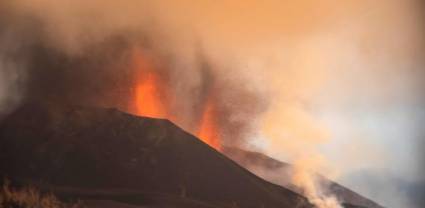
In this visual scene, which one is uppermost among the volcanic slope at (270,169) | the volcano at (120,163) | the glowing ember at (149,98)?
the glowing ember at (149,98)

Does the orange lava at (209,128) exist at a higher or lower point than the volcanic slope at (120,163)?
higher

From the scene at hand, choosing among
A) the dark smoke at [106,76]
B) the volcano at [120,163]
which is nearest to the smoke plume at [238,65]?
the dark smoke at [106,76]

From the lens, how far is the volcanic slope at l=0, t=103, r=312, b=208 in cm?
349

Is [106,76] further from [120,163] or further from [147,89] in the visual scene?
[120,163]

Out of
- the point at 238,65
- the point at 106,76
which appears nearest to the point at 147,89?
the point at 106,76

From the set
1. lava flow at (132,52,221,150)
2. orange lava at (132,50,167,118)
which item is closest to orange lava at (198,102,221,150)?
lava flow at (132,52,221,150)

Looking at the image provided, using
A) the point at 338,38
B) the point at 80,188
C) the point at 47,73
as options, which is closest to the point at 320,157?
the point at 338,38

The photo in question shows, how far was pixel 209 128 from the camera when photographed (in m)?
3.68

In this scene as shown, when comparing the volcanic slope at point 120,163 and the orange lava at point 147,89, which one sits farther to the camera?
the orange lava at point 147,89

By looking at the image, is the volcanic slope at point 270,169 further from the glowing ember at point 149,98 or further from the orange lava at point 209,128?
the glowing ember at point 149,98

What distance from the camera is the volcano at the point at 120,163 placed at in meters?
3.49

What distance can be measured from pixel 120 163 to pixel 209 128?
23.1 inches

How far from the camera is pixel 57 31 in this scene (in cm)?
361

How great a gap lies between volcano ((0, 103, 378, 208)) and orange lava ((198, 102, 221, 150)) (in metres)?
0.04
